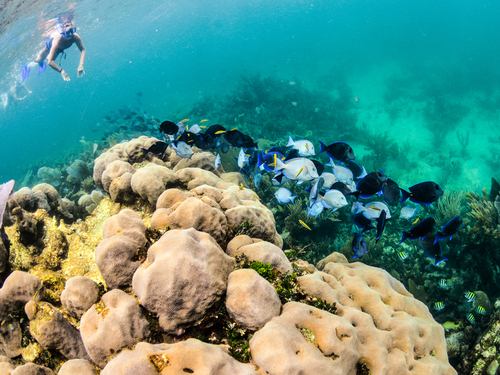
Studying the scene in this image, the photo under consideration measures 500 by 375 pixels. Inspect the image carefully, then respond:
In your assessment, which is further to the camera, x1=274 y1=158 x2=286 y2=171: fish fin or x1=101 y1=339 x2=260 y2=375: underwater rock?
x1=274 y1=158 x2=286 y2=171: fish fin

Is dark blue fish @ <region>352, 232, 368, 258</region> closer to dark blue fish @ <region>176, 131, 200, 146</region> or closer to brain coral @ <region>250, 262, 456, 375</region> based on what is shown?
brain coral @ <region>250, 262, 456, 375</region>

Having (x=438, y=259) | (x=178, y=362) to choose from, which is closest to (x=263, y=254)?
(x=178, y=362)

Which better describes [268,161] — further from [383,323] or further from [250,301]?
[383,323]

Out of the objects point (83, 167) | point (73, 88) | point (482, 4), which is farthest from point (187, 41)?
point (83, 167)

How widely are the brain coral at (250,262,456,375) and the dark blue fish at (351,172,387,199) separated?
1.29 metres

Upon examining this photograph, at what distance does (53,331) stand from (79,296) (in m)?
0.37

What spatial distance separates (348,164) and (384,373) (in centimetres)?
315

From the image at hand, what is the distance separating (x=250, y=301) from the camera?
6.85ft

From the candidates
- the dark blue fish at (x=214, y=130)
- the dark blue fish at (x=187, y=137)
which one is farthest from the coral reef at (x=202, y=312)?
the dark blue fish at (x=214, y=130)

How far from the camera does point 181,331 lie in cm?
217

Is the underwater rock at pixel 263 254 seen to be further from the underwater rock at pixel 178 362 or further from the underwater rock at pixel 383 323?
the underwater rock at pixel 178 362

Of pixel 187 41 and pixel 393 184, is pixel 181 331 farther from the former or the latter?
pixel 187 41

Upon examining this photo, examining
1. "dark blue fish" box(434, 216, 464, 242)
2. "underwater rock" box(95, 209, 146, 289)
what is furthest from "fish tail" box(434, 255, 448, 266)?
"underwater rock" box(95, 209, 146, 289)

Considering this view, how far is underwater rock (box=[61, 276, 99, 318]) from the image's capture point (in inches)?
88.5
